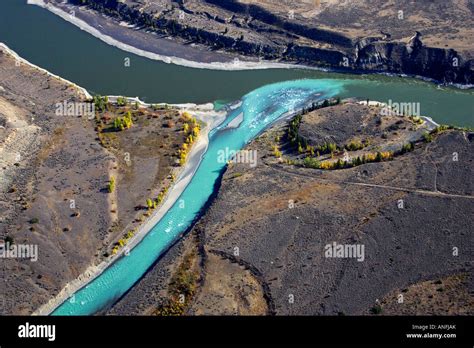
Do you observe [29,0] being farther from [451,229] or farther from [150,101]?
[451,229]

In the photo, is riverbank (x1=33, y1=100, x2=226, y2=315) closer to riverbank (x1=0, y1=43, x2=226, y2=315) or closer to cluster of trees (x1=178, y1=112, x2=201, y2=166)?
riverbank (x1=0, y1=43, x2=226, y2=315)

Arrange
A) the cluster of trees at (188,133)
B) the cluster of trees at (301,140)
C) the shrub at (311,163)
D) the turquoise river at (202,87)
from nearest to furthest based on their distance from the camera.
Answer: the shrub at (311,163)
the turquoise river at (202,87)
the cluster of trees at (301,140)
the cluster of trees at (188,133)

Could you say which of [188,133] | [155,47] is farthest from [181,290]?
[155,47]

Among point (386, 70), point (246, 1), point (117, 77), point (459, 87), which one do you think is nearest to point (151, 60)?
point (117, 77)

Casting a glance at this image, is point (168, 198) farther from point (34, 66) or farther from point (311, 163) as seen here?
point (34, 66)

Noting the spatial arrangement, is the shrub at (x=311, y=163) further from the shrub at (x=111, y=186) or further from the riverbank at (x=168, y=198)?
the shrub at (x=111, y=186)

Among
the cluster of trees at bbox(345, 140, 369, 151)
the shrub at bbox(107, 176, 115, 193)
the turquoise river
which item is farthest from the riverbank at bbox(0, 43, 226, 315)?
the cluster of trees at bbox(345, 140, 369, 151)

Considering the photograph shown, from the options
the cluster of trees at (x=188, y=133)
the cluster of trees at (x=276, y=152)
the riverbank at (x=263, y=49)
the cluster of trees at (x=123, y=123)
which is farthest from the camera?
the riverbank at (x=263, y=49)

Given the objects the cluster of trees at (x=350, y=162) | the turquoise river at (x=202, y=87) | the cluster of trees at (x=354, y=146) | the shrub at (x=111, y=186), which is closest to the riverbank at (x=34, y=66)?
the turquoise river at (x=202, y=87)
